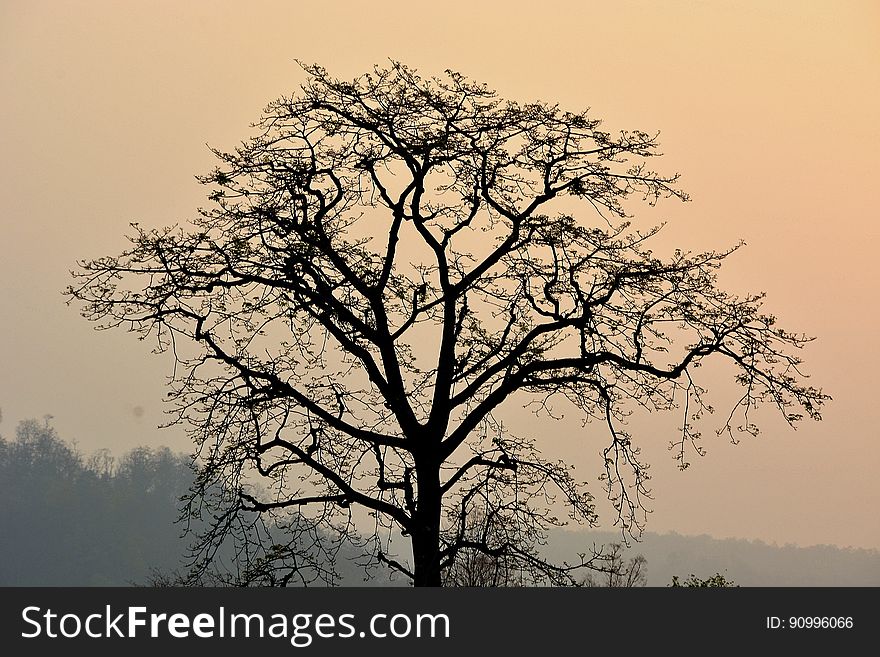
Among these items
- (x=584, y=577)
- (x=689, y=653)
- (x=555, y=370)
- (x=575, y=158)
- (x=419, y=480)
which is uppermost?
(x=575, y=158)

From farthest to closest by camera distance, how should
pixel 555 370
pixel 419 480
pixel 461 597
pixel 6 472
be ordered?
pixel 6 472, pixel 555 370, pixel 419 480, pixel 461 597

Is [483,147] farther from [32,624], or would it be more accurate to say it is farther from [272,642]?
[32,624]

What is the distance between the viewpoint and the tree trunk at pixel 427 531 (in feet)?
45.3

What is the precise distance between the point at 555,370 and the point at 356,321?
9.20ft

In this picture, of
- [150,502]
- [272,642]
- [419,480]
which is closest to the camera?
[272,642]

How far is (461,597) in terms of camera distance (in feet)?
39.9

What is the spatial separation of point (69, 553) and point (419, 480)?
3378 inches

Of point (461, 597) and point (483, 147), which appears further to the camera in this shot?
point (483, 147)

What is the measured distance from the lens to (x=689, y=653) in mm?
11836

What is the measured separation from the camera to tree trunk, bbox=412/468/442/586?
45.3 ft

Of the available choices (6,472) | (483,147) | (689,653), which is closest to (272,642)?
(689,653)

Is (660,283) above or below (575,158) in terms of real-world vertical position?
below

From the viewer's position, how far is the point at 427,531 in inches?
551

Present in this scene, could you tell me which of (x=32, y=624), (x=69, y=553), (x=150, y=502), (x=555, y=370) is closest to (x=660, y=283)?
(x=555, y=370)
